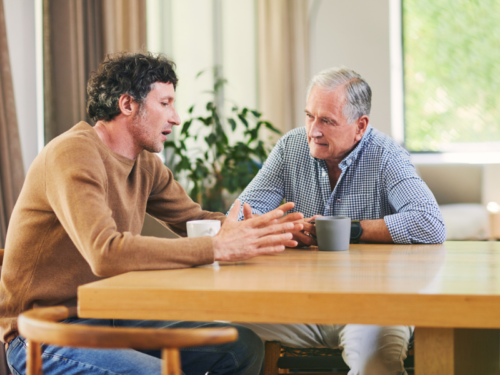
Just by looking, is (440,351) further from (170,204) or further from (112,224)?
(170,204)

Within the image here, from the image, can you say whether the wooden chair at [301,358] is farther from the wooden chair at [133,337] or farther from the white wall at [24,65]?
the white wall at [24,65]

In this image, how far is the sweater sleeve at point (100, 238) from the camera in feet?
3.43

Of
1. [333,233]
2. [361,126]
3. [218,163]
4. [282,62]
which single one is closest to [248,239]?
[333,233]

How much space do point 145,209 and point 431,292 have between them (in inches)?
38.4

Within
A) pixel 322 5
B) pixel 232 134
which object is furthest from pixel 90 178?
pixel 322 5

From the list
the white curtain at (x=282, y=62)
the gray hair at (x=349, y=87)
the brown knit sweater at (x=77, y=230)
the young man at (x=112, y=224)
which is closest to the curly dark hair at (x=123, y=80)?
the young man at (x=112, y=224)

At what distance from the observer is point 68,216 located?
1089 millimetres

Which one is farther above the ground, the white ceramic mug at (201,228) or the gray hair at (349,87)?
the gray hair at (349,87)

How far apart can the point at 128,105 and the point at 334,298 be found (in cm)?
91

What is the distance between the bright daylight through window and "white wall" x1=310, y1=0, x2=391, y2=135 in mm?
446

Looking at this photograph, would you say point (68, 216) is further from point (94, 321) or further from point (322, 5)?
point (322, 5)

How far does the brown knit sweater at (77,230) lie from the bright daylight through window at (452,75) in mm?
3978

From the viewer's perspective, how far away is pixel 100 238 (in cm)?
104

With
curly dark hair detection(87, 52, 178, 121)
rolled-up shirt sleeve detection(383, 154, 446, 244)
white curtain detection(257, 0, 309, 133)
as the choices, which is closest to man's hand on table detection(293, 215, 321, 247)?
rolled-up shirt sleeve detection(383, 154, 446, 244)
